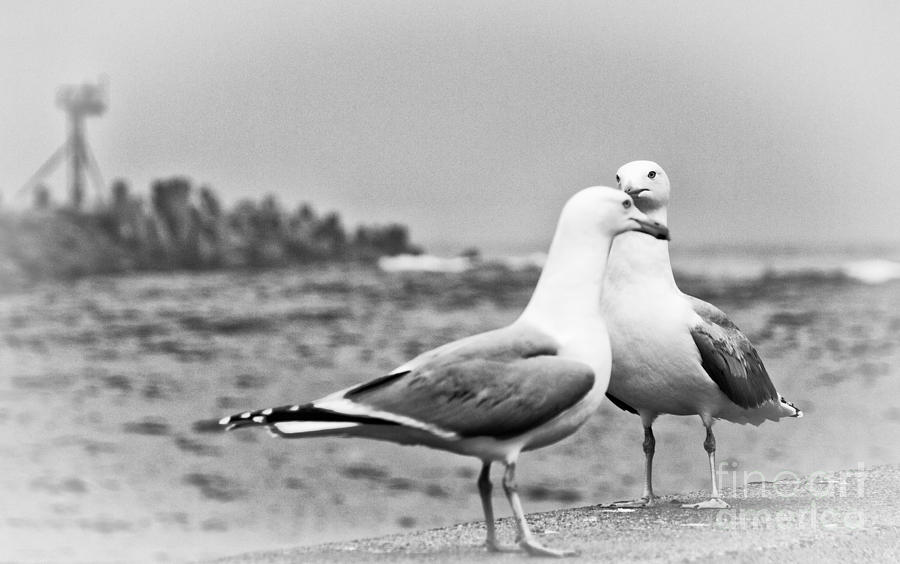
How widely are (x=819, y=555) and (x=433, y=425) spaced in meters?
1.02

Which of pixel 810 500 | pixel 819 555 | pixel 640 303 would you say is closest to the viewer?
pixel 819 555

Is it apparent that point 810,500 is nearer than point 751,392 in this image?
No

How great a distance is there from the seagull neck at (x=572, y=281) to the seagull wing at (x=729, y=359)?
544 mm

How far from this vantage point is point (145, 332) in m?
7.97

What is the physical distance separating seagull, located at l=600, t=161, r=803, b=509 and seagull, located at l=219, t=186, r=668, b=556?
436mm

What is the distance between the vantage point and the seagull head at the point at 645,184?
264 cm

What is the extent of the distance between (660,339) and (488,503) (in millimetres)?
668

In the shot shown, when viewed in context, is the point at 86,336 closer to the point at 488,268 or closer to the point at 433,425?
the point at 488,268

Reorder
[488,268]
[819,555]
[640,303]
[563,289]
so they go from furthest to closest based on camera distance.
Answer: [488,268], [640,303], [819,555], [563,289]

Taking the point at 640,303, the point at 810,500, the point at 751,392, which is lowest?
the point at 810,500

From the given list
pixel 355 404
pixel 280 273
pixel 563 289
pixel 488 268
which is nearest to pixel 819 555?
pixel 563 289

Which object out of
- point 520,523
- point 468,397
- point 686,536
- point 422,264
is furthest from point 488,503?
point 422,264

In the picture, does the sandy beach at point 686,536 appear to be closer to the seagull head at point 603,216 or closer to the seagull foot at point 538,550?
the seagull foot at point 538,550

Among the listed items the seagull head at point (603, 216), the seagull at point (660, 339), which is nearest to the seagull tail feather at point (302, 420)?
the seagull head at point (603, 216)
